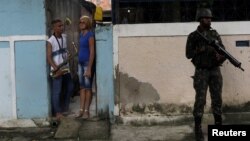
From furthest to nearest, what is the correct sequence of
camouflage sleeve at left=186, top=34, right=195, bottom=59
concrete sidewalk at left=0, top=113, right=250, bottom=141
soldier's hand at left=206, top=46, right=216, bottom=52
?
concrete sidewalk at left=0, top=113, right=250, bottom=141, camouflage sleeve at left=186, top=34, right=195, bottom=59, soldier's hand at left=206, top=46, right=216, bottom=52

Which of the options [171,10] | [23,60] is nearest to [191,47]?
[171,10]

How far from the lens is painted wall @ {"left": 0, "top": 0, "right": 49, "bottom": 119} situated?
315 inches

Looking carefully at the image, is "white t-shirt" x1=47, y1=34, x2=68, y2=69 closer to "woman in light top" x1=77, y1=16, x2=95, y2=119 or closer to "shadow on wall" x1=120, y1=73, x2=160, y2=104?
"woman in light top" x1=77, y1=16, x2=95, y2=119

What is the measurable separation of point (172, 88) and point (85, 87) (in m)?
1.37

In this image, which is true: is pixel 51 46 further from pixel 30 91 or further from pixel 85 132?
pixel 85 132

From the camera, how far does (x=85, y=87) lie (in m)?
8.16

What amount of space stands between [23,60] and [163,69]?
2.18 m

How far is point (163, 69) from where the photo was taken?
7.99m

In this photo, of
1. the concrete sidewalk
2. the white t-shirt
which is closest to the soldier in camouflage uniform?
the concrete sidewalk

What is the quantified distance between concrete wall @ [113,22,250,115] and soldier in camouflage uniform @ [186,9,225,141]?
104 cm

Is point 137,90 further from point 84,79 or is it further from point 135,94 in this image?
point 84,79

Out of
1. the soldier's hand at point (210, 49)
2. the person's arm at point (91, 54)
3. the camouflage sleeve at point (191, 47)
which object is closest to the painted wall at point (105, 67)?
the person's arm at point (91, 54)

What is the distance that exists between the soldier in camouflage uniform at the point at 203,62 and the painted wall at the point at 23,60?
2460mm

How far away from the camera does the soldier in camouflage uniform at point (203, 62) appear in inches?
268
